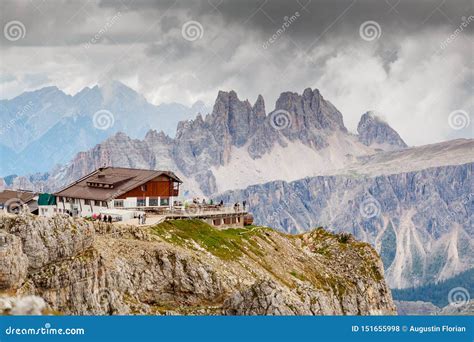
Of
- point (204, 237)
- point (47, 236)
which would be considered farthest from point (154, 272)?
point (204, 237)

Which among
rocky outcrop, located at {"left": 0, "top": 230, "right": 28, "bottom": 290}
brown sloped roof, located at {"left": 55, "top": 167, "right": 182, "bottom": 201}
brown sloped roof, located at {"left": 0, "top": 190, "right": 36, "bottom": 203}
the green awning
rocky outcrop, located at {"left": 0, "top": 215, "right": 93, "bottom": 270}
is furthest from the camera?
brown sloped roof, located at {"left": 0, "top": 190, "right": 36, "bottom": 203}

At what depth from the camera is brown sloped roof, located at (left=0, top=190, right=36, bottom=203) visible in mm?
119981

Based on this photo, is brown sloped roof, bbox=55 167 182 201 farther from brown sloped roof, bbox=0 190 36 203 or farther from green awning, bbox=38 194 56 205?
brown sloped roof, bbox=0 190 36 203

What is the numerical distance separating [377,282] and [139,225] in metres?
40.1

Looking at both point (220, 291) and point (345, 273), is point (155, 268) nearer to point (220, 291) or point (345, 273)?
point (220, 291)

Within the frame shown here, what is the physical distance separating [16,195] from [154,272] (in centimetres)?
4130

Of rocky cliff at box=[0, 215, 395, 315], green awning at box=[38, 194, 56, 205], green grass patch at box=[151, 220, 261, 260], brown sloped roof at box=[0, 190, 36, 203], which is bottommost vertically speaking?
rocky cliff at box=[0, 215, 395, 315]

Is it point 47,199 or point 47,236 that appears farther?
point 47,199

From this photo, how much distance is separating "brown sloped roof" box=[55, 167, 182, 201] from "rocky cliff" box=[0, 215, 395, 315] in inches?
484

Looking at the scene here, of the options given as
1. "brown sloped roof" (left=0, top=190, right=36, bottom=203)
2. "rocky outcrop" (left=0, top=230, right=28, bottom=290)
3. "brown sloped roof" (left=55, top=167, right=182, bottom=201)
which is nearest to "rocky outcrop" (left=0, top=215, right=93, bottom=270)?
"rocky outcrop" (left=0, top=230, right=28, bottom=290)

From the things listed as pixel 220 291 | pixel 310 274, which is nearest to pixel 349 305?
pixel 310 274

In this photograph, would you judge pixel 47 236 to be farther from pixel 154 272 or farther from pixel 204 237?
pixel 204 237

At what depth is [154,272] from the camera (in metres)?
89.1

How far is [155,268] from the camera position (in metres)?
89.4
